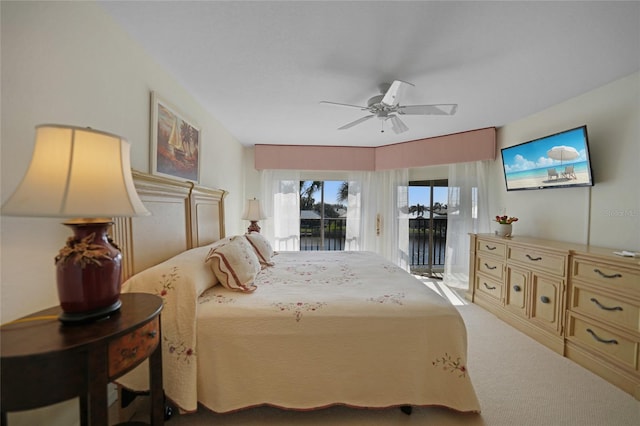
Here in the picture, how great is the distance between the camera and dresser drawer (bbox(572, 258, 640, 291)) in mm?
1761

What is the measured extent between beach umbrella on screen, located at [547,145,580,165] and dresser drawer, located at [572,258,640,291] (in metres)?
1.05

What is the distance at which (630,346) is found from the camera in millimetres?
1776

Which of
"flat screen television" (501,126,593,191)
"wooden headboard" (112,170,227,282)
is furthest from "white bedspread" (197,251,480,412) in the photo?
"flat screen television" (501,126,593,191)

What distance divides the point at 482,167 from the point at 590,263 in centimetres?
207

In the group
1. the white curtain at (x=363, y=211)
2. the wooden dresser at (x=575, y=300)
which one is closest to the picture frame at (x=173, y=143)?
the white curtain at (x=363, y=211)

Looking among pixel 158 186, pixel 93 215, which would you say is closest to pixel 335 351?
pixel 93 215

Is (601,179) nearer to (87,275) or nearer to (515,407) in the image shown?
(515,407)

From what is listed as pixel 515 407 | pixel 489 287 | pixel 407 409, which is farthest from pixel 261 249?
pixel 489 287

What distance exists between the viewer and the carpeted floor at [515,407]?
1513 millimetres

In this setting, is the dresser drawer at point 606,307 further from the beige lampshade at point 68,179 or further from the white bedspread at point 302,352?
the beige lampshade at point 68,179

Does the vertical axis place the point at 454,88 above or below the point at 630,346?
above

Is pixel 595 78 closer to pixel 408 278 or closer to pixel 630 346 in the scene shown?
pixel 630 346

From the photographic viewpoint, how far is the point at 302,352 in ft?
4.73

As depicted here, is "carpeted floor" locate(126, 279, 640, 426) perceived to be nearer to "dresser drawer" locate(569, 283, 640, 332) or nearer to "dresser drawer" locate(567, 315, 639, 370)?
"dresser drawer" locate(567, 315, 639, 370)
